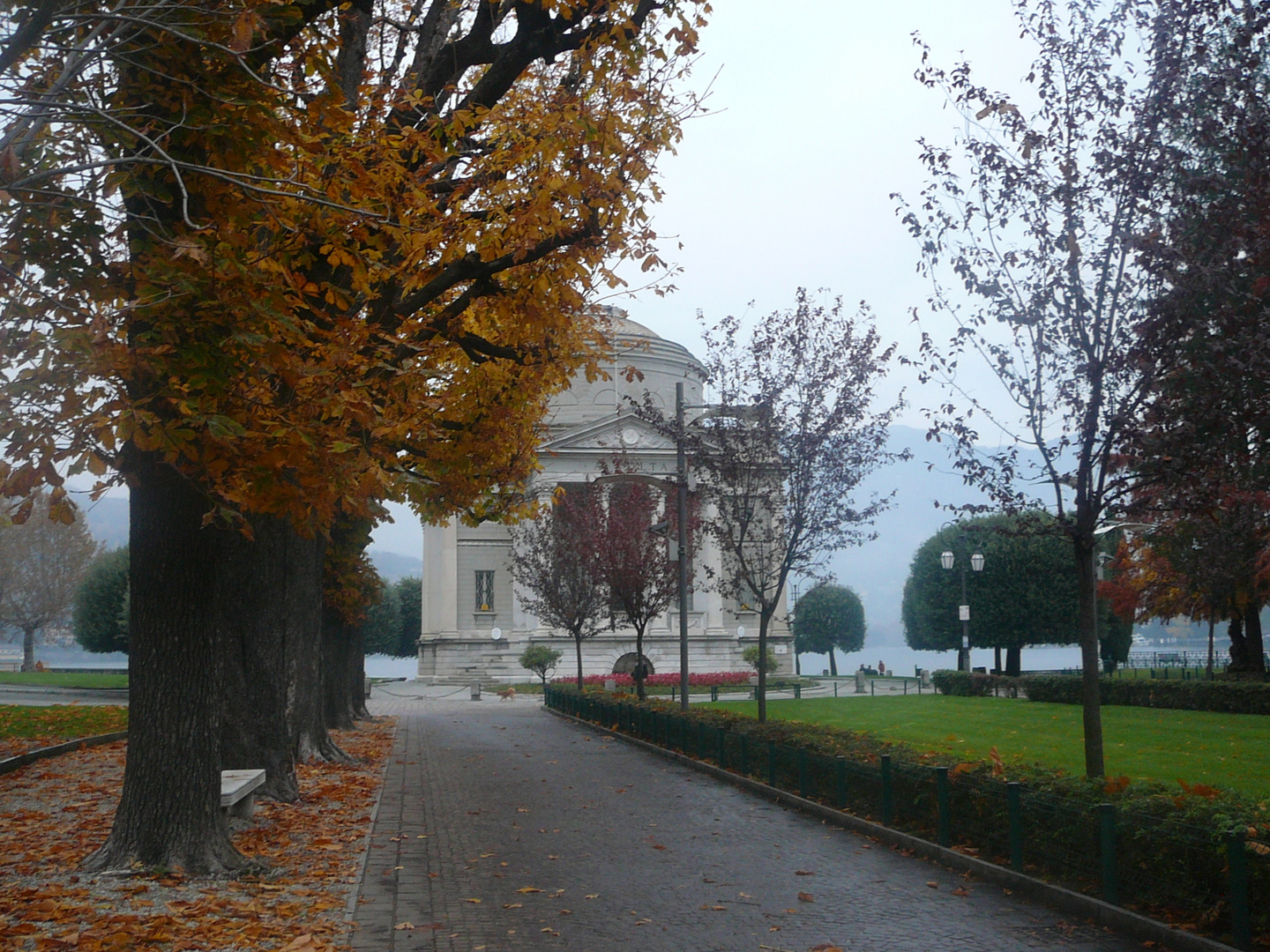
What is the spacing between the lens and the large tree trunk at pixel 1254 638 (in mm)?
36781

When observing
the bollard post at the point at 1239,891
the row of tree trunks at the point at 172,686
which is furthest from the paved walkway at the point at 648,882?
the row of tree trunks at the point at 172,686

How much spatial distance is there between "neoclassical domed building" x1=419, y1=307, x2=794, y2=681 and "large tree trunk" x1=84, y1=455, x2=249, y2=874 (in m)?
50.8

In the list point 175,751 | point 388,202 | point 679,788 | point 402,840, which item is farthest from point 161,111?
point 679,788

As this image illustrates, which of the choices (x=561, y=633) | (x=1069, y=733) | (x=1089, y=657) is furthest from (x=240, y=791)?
(x=561, y=633)

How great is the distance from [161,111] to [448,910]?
21.1 feet

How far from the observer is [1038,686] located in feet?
124

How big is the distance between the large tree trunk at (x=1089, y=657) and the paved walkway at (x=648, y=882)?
2.08 meters

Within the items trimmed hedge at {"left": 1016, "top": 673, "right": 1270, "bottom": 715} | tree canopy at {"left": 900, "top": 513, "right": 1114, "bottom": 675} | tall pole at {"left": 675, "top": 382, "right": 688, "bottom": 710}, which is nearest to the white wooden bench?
tall pole at {"left": 675, "top": 382, "right": 688, "bottom": 710}

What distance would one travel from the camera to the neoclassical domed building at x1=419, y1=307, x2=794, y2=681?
64688 mm

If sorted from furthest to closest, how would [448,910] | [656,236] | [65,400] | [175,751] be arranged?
[656,236] → [175,751] → [448,910] → [65,400]

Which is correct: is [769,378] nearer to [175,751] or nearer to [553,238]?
[553,238]

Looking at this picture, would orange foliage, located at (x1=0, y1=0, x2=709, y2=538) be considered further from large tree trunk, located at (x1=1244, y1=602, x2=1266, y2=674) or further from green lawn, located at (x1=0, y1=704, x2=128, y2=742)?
large tree trunk, located at (x1=1244, y1=602, x2=1266, y2=674)

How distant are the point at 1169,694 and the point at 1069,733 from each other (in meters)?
9.88

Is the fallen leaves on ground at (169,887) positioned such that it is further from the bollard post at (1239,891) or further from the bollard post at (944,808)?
the bollard post at (1239,891)
